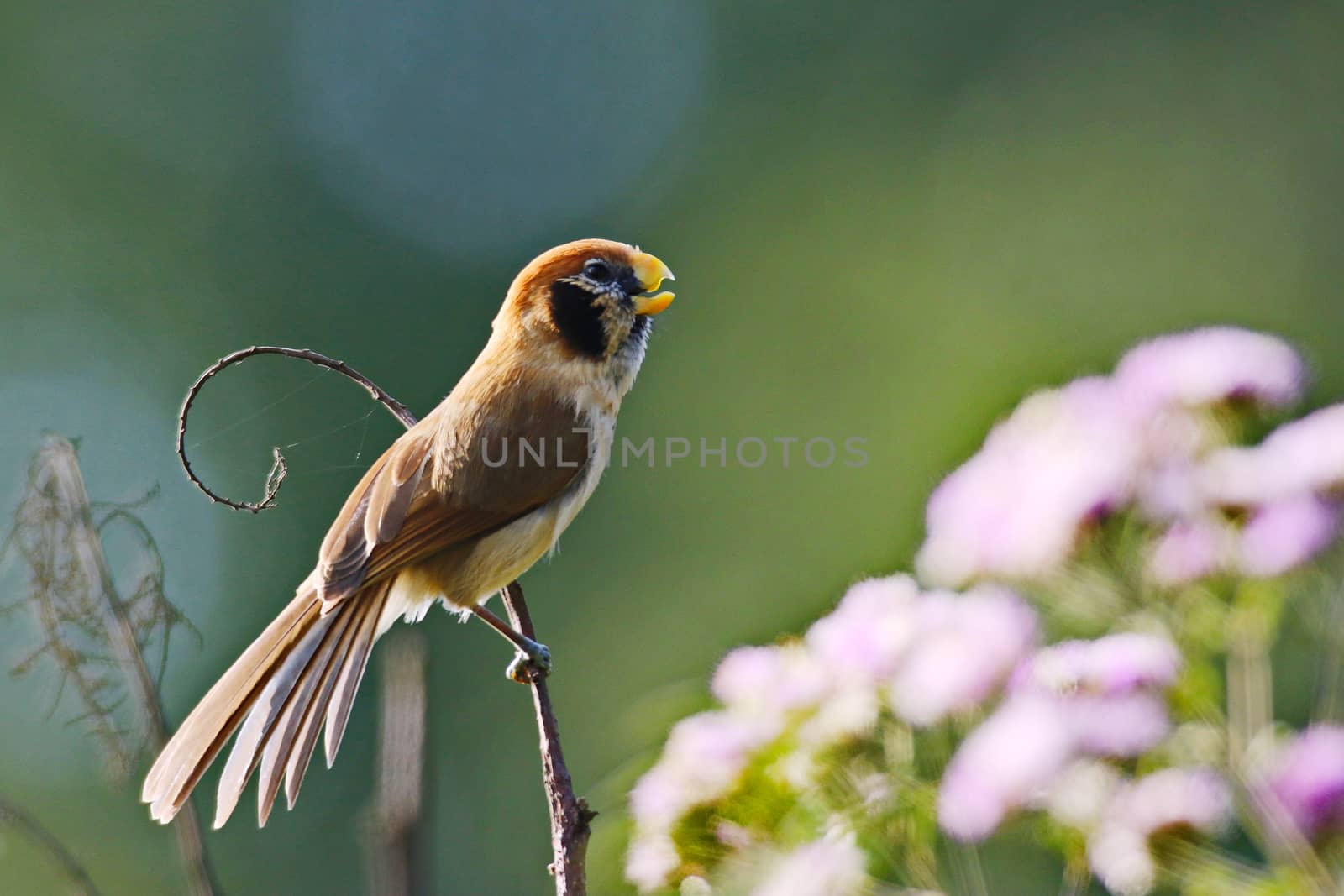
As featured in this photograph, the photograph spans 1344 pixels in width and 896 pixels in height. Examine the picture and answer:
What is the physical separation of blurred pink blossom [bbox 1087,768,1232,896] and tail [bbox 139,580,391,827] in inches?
50.9

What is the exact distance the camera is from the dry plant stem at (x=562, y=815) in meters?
1.38

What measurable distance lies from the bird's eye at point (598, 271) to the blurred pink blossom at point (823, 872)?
198cm

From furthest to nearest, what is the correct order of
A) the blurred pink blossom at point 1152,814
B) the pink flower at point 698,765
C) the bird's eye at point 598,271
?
the bird's eye at point 598,271
the pink flower at point 698,765
the blurred pink blossom at point 1152,814

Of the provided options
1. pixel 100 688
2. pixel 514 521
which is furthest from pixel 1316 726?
pixel 514 521

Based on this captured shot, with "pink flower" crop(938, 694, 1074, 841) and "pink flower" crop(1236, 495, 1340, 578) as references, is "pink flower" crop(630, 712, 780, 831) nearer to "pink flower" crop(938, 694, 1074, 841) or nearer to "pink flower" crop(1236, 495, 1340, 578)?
"pink flower" crop(938, 694, 1074, 841)

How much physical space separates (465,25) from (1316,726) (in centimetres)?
1272

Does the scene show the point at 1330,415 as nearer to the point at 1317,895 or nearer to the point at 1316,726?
the point at 1316,726

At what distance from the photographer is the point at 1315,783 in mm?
1125

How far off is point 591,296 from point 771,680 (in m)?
1.73

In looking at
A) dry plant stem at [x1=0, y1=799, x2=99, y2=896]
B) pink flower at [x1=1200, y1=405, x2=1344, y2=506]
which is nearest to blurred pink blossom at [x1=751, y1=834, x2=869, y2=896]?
pink flower at [x1=1200, y1=405, x2=1344, y2=506]

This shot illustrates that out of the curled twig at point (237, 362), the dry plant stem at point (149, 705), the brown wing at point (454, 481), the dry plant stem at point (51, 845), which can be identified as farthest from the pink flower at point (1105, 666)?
the brown wing at point (454, 481)

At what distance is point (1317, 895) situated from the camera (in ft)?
3.44

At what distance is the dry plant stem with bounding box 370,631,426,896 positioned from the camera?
1.02 metres

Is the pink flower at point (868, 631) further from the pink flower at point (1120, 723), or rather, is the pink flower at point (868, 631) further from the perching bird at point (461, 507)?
the perching bird at point (461, 507)
